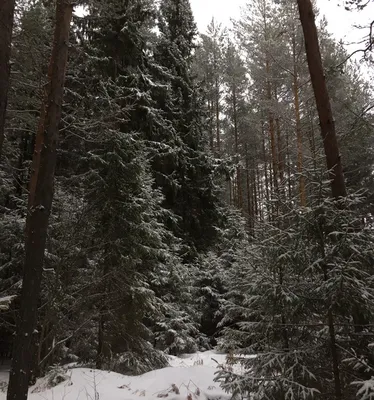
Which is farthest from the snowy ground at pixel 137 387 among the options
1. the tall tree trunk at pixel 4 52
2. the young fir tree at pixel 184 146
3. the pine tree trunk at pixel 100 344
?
the young fir tree at pixel 184 146

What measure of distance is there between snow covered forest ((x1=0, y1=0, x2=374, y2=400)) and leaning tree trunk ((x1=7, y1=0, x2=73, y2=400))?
20mm

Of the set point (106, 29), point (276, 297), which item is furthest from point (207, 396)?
point (106, 29)

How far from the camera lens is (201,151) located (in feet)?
54.7

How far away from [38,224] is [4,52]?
7.45 feet

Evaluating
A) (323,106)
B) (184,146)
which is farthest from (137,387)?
(184,146)

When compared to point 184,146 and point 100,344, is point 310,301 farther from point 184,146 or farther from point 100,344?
point 184,146

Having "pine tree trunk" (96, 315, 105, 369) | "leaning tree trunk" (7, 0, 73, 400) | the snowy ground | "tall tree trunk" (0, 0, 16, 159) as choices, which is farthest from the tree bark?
"pine tree trunk" (96, 315, 105, 369)

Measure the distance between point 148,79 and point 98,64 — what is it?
2.10 metres

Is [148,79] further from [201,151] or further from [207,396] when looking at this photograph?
[207,396]

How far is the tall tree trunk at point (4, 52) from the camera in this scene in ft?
12.9

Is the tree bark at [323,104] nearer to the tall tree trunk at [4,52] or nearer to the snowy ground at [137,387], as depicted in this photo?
the snowy ground at [137,387]

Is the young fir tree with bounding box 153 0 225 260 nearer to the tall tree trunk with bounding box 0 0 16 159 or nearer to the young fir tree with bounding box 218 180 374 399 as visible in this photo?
the young fir tree with bounding box 218 180 374 399

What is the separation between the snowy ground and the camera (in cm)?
523

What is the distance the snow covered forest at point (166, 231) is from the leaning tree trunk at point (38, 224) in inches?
0.8
